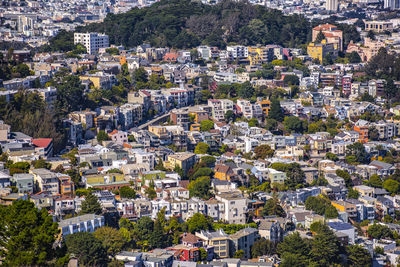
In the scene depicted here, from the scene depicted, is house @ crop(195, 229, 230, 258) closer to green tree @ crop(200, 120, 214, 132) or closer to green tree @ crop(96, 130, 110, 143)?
green tree @ crop(96, 130, 110, 143)

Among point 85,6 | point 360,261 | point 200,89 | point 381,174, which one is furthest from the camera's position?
point 85,6

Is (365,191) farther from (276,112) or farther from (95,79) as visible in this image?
(95,79)

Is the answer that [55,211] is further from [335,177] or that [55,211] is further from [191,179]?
[335,177]

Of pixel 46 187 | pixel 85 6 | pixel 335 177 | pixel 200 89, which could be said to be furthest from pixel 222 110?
pixel 85 6

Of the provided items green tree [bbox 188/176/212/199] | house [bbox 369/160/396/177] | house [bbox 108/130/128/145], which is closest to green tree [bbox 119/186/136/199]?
green tree [bbox 188/176/212/199]

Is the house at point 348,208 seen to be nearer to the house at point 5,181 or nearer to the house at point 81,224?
the house at point 81,224

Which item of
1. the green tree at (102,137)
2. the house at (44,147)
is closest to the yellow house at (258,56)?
the green tree at (102,137)
